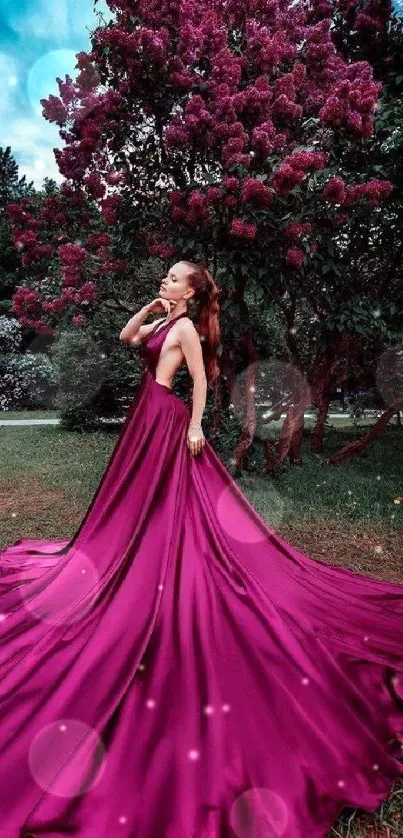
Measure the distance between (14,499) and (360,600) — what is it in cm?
453

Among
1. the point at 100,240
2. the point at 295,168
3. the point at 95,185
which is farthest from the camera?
the point at 100,240

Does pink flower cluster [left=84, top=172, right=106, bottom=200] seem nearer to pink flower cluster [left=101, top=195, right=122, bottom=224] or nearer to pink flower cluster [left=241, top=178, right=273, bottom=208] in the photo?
pink flower cluster [left=101, top=195, right=122, bottom=224]

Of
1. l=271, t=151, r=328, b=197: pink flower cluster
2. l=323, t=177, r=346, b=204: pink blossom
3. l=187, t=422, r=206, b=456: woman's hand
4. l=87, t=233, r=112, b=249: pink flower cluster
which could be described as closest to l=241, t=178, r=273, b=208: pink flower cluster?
l=271, t=151, r=328, b=197: pink flower cluster

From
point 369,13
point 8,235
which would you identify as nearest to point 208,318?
point 369,13

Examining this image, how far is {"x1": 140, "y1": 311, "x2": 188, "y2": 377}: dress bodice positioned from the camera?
3.11m

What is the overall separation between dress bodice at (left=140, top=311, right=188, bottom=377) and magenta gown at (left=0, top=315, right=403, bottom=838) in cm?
1

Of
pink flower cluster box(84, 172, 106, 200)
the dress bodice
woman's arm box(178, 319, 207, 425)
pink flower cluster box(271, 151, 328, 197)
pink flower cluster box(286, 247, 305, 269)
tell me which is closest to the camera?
woman's arm box(178, 319, 207, 425)

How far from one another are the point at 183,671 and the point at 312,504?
4313 millimetres

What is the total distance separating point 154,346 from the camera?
3113 millimetres

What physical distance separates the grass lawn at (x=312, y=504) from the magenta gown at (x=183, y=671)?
0.89ft

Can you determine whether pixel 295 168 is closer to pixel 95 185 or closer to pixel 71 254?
pixel 95 185

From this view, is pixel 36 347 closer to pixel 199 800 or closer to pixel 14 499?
pixel 14 499

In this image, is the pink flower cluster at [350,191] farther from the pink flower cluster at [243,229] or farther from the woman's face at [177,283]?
the woman's face at [177,283]

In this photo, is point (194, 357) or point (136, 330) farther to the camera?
point (136, 330)
